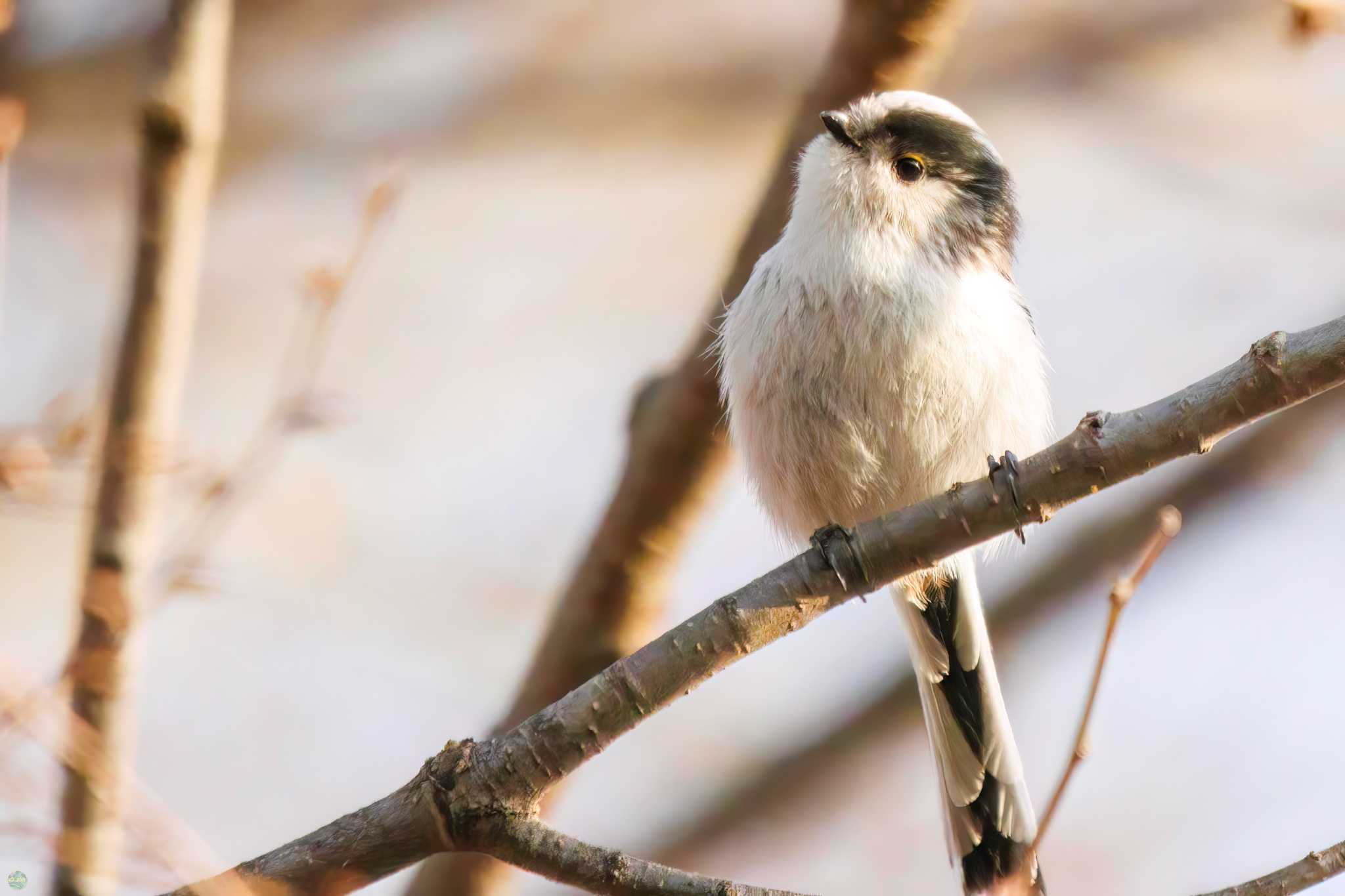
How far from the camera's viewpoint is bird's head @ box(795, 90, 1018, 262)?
289cm

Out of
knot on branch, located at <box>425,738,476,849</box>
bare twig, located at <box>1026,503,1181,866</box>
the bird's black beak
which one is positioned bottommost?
bare twig, located at <box>1026,503,1181,866</box>

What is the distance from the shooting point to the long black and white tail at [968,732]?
2.84 metres

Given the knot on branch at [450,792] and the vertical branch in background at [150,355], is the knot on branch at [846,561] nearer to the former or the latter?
the knot on branch at [450,792]

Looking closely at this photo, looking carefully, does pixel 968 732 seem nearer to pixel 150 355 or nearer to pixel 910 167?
pixel 910 167

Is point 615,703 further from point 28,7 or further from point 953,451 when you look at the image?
point 28,7

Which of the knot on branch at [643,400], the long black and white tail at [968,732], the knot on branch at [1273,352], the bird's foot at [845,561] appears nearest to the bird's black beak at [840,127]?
the knot on branch at [643,400]

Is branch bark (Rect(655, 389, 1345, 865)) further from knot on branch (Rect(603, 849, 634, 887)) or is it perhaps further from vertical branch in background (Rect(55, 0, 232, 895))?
vertical branch in background (Rect(55, 0, 232, 895))

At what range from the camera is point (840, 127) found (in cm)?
297

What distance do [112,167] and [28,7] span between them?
3.71ft

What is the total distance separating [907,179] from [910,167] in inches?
1.4

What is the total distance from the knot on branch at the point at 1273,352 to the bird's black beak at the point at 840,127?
135 centimetres

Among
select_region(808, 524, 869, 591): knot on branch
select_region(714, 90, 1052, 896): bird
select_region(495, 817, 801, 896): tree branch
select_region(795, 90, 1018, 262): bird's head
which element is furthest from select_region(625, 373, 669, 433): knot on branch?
select_region(495, 817, 801, 896): tree branch

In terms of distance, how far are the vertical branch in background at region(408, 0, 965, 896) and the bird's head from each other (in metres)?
0.10

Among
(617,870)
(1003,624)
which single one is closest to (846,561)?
(617,870)
